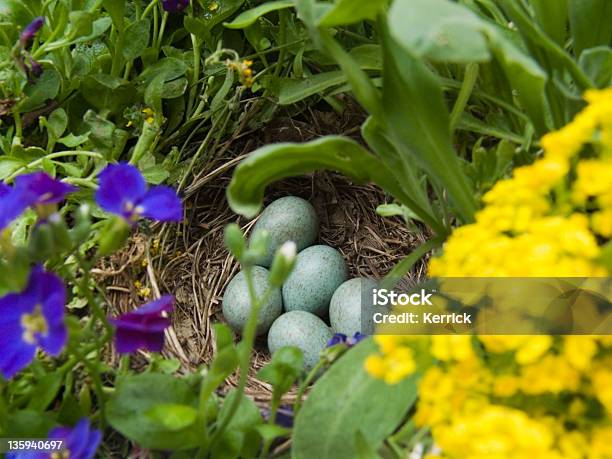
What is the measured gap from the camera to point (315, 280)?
109cm

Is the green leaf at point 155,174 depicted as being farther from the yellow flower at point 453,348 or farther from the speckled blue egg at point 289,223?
the yellow flower at point 453,348

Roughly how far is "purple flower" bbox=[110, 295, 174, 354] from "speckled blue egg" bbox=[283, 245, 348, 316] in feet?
1.27

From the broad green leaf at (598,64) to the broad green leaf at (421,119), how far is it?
0.48ft

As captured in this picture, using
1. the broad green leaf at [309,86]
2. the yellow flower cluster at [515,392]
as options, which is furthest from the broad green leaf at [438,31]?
the broad green leaf at [309,86]

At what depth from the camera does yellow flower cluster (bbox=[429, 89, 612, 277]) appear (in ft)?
1.70

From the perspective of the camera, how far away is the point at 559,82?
0.74m

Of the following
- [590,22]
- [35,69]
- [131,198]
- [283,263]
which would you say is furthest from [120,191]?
[590,22]

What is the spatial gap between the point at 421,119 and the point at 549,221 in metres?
0.22

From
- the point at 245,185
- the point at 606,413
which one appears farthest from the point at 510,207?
the point at 245,185

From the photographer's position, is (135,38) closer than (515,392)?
No

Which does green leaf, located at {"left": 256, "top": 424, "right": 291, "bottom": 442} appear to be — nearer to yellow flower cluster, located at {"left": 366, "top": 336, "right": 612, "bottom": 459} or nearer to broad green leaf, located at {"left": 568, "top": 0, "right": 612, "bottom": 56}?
yellow flower cluster, located at {"left": 366, "top": 336, "right": 612, "bottom": 459}

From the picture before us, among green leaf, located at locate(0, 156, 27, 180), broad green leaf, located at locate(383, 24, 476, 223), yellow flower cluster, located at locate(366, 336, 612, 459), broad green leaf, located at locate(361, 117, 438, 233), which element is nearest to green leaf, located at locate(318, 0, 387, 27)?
broad green leaf, located at locate(383, 24, 476, 223)

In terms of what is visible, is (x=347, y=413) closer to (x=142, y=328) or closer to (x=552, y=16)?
(x=142, y=328)

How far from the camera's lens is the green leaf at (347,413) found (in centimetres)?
66
